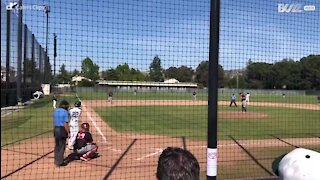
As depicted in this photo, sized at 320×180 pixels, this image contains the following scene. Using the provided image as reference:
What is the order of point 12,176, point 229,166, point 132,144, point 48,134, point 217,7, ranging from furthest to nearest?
1. point 48,134
2. point 132,144
3. point 229,166
4. point 12,176
5. point 217,7

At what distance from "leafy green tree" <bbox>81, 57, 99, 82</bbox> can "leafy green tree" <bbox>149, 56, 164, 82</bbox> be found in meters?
0.86

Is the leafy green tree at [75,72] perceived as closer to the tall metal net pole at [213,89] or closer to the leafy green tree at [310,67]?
the tall metal net pole at [213,89]

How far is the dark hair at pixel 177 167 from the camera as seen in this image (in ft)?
7.50

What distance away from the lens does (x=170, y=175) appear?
7.50 feet

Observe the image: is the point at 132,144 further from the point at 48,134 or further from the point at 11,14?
the point at 11,14

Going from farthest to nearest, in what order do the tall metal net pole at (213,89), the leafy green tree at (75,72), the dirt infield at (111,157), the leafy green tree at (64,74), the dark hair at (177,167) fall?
1. the dirt infield at (111,157)
2. the leafy green tree at (75,72)
3. the leafy green tree at (64,74)
4. the tall metal net pole at (213,89)
5. the dark hair at (177,167)

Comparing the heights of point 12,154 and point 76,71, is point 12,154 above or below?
below

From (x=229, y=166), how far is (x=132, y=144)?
4.91m

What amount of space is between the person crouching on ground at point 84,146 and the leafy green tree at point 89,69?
4.43 meters

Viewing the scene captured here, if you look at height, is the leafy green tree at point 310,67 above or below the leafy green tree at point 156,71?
above

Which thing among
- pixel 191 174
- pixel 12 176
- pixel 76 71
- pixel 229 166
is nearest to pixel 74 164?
pixel 12 176

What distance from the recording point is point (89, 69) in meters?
6.54

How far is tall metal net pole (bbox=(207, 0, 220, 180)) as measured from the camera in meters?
4.80

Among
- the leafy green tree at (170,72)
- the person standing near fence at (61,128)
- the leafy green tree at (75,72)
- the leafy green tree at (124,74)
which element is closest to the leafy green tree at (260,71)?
the leafy green tree at (170,72)
